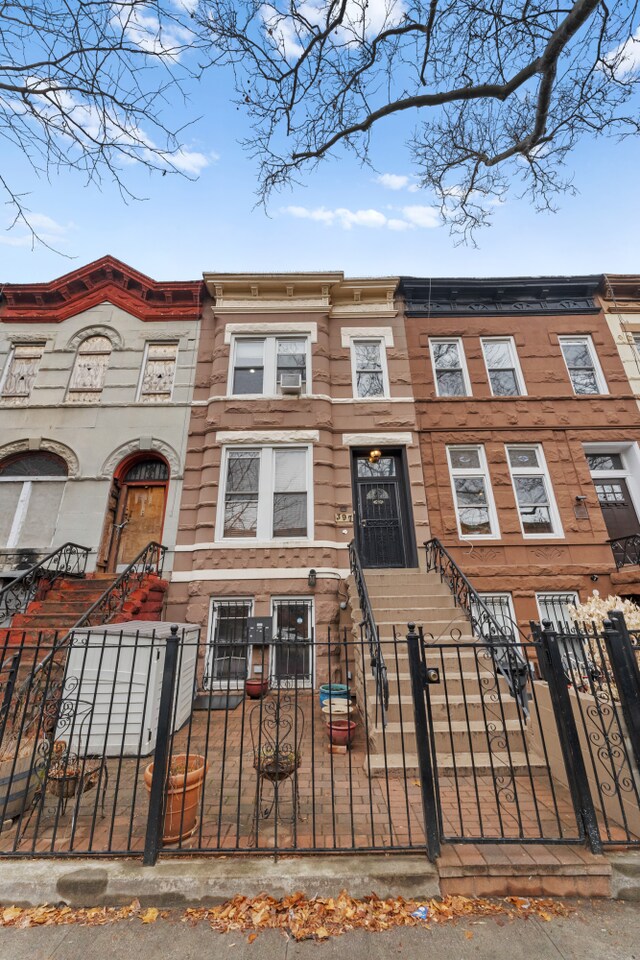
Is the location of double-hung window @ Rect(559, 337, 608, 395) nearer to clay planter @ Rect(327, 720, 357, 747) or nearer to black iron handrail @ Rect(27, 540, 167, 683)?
clay planter @ Rect(327, 720, 357, 747)

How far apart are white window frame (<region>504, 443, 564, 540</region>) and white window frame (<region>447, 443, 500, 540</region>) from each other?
1.83 feet

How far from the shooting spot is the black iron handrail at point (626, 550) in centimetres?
913

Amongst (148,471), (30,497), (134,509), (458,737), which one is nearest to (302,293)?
(148,471)

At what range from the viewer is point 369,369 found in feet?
36.4

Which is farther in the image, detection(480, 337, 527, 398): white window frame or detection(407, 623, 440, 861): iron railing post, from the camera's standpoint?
detection(480, 337, 527, 398): white window frame

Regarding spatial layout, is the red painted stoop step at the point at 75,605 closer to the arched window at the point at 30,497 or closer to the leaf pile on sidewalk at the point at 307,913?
the arched window at the point at 30,497

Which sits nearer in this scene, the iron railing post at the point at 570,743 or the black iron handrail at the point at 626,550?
the iron railing post at the point at 570,743

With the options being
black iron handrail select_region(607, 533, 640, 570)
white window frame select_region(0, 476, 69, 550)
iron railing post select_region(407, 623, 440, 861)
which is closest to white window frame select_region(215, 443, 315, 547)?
white window frame select_region(0, 476, 69, 550)

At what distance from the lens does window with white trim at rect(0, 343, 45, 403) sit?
10773mm

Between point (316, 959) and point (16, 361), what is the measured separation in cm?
1366

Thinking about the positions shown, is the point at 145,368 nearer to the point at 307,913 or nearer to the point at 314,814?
the point at 314,814

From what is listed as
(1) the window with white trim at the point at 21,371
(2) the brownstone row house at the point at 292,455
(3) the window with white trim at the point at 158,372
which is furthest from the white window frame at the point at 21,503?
(2) the brownstone row house at the point at 292,455

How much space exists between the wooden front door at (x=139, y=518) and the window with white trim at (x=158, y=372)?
244cm

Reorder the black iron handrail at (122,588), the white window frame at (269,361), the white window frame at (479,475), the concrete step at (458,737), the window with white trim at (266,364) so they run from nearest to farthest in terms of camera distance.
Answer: the concrete step at (458,737)
the black iron handrail at (122,588)
the white window frame at (479,475)
the white window frame at (269,361)
the window with white trim at (266,364)
